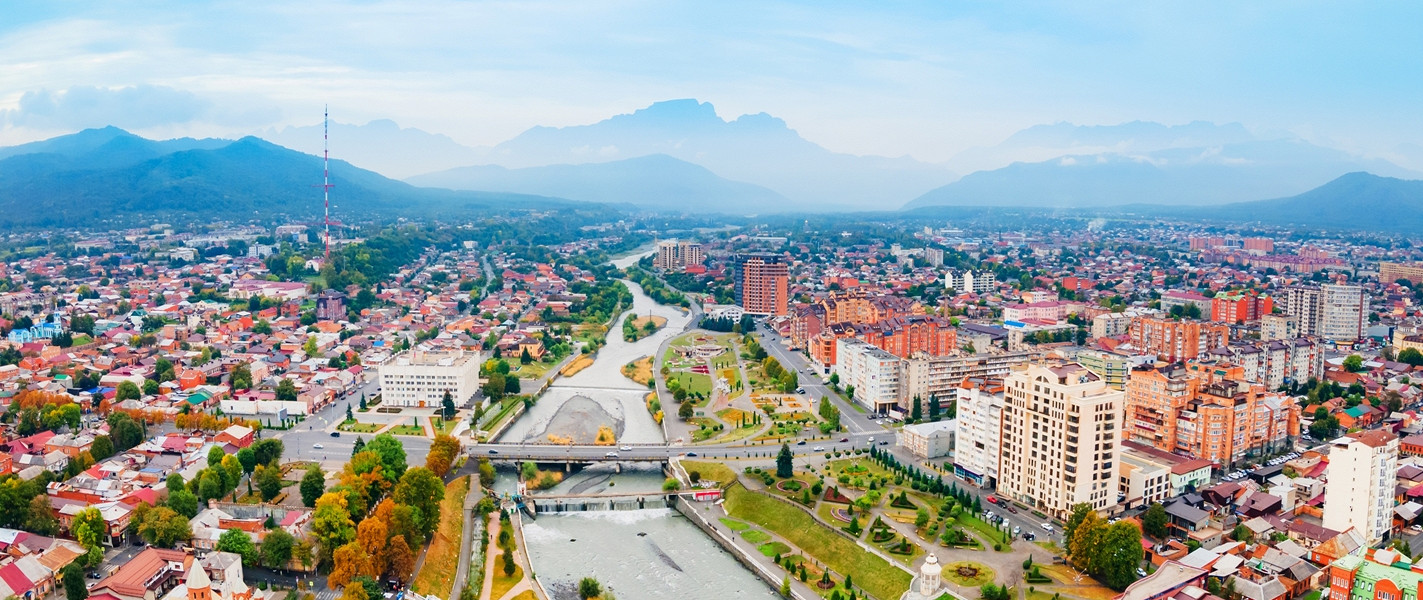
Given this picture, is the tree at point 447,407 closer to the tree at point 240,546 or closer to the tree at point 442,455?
the tree at point 442,455

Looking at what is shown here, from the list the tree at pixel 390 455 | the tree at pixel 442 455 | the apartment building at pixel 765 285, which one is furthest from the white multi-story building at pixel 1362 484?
the apartment building at pixel 765 285

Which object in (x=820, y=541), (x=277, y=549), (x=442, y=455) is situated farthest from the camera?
(x=442, y=455)

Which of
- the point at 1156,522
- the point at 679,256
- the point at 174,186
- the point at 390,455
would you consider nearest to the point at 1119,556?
the point at 1156,522

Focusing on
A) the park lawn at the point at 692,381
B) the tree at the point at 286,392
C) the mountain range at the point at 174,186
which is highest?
the mountain range at the point at 174,186

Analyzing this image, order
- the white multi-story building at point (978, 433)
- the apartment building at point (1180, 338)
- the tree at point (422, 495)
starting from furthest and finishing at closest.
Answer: the apartment building at point (1180, 338) < the white multi-story building at point (978, 433) < the tree at point (422, 495)

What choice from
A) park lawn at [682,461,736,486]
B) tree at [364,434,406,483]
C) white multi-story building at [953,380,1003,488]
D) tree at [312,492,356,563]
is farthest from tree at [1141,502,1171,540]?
tree at [364,434,406,483]

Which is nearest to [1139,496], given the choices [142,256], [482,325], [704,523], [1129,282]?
[704,523]

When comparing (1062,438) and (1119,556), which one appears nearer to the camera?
(1119,556)

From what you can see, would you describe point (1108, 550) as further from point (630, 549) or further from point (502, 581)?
point (502, 581)
